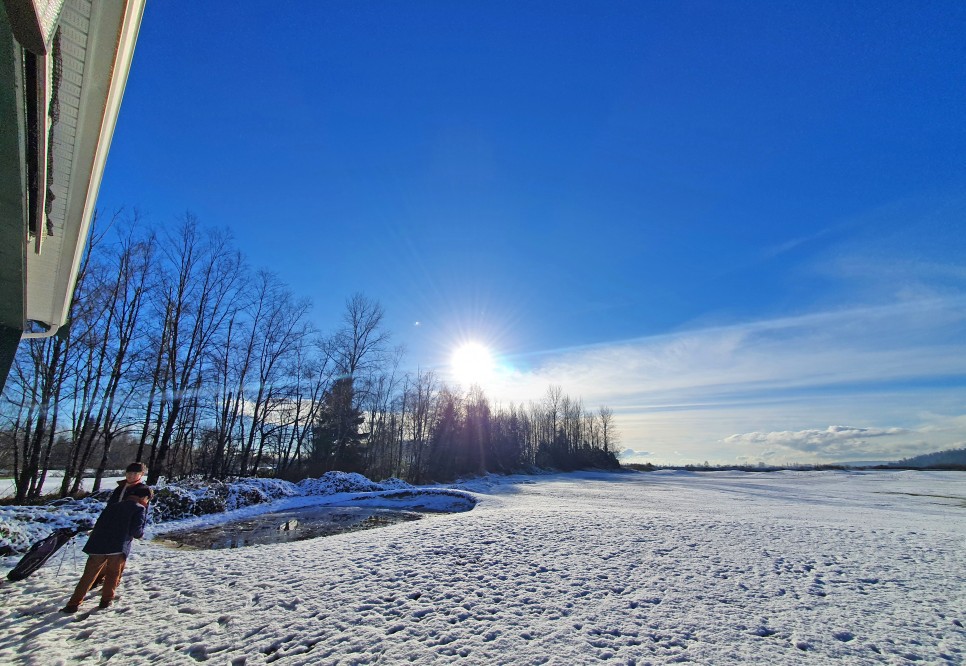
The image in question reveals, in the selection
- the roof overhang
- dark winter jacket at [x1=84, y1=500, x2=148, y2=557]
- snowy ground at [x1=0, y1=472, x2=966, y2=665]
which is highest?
the roof overhang

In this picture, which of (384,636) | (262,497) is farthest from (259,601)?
(262,497)

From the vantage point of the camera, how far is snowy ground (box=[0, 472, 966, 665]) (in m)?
4.44

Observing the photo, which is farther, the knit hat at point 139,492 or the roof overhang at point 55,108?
the knit hat at point 139,492

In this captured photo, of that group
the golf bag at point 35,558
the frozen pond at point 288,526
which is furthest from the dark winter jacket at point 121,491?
the frozen pond at point 288,526

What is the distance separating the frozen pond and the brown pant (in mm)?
4486

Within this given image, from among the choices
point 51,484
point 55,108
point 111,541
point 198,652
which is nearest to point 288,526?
point 111,541

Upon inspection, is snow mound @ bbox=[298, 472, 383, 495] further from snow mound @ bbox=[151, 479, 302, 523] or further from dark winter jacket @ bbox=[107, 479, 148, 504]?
dark winter jacket @ bbox=[107, 479, 148, 504]

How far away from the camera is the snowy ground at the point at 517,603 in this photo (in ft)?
14.6

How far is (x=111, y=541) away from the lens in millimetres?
5492

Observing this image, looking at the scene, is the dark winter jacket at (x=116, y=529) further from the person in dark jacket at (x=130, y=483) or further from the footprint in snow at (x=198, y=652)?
the footprint in snow at (x=198, y=652)

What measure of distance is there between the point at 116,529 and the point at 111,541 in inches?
5.7

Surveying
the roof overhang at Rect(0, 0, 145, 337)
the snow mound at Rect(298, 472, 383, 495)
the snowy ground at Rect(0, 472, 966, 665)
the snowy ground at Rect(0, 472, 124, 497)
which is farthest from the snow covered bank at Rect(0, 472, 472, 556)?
the roof overhang at Rect(0, 0, 145, 337)

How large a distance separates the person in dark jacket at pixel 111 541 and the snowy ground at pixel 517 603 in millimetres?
285

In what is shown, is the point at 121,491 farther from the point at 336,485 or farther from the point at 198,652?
the point at 336,485
